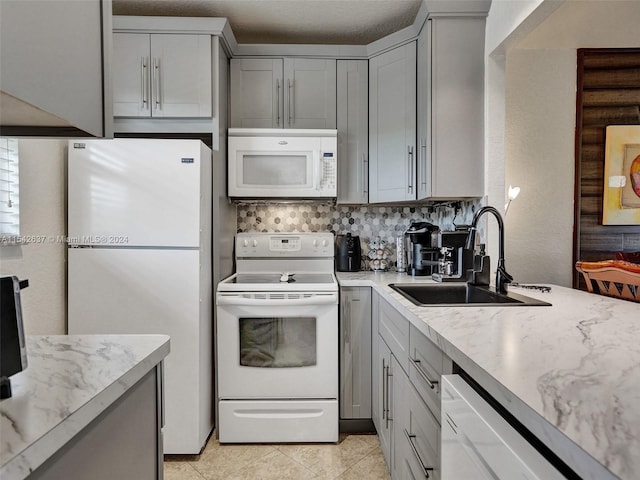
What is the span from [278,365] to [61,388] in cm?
167

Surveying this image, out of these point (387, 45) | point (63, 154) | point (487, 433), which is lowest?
point (487, 433)

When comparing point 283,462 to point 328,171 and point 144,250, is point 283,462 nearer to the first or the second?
point 144,250

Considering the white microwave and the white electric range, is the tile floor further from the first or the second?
the white microwave

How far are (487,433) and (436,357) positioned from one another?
0.41m

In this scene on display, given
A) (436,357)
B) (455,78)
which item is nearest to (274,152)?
(455,78)

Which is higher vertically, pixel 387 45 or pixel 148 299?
pixel 387 45

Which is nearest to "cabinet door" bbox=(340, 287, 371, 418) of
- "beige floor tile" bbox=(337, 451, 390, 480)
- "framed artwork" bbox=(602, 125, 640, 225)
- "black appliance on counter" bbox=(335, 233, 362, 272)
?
"beige floor tile" bbox=(337, 451, 390, 480)

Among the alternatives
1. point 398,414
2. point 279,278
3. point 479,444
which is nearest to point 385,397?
point 398,414

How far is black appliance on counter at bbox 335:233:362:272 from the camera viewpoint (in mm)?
2777

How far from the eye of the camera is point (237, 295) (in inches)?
88.9

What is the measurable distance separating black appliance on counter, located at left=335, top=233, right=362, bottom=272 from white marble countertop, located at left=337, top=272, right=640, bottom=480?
1264 millimetres

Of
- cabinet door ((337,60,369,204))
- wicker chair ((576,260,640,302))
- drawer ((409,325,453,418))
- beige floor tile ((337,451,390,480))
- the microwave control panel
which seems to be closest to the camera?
drawer ((409,325,453,418))

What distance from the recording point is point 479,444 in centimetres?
80

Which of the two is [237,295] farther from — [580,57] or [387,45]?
[580,57]
